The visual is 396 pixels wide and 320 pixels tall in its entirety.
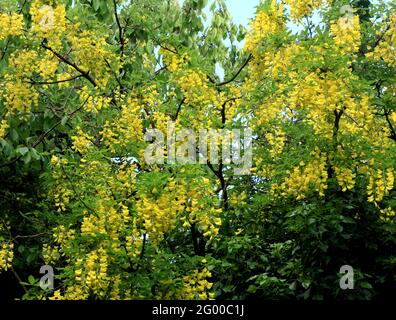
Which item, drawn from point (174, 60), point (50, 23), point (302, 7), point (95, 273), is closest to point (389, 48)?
point (302, 7)

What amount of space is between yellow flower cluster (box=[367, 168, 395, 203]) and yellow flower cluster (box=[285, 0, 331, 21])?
183 cm

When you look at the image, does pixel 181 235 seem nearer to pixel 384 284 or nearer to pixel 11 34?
pixel 384 284

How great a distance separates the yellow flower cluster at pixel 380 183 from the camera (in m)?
5.12

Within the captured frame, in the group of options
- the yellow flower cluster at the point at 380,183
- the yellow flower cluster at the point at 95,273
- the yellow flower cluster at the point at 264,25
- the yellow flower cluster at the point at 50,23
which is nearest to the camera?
the yellow flower cluster at the point at 95,273

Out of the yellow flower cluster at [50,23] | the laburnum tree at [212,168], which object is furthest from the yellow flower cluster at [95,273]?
the yellow flower cluster at [50,23]

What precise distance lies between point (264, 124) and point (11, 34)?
2394mm

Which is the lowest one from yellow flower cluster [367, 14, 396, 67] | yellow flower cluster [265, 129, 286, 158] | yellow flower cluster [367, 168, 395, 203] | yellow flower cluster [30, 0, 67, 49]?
yellow flower cluster [367, 168, 395, 203]

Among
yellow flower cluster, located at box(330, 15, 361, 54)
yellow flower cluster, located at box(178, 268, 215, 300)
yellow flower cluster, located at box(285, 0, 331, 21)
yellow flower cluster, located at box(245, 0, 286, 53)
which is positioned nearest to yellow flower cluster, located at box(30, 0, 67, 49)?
yellow flower cluster, located at box(245, 0, 286, 53)

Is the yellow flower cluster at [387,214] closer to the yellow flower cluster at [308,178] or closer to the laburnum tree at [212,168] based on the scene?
the laburnum tree at [212,168]

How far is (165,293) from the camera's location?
5043 mm

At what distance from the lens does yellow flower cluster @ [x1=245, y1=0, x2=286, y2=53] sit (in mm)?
6375

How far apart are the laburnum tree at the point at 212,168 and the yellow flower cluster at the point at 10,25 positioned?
0.5 inches

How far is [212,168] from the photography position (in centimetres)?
645

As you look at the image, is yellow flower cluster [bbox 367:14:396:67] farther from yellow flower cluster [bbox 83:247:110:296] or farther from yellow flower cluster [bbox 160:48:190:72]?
yellow flower cluster [bbox 83:247:110:296]
